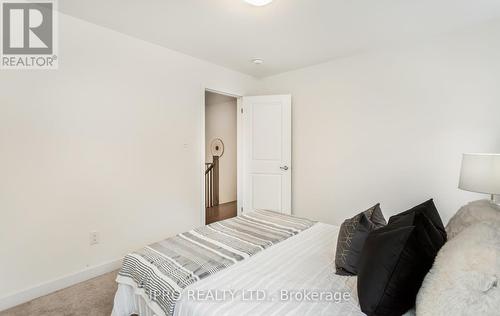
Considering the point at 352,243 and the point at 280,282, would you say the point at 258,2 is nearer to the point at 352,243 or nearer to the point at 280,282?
the point at 352,243

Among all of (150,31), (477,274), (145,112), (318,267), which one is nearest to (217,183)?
(145,112)

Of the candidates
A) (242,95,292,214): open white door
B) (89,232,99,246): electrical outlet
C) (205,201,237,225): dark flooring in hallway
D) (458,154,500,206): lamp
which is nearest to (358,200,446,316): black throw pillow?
(458,154,500,206): lamp

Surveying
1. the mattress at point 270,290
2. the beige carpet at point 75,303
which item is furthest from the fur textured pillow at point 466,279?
the beige carpet at point 75,303

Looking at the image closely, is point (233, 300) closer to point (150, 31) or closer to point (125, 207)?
point (125, 207)

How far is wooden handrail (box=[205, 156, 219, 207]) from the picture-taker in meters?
5.10

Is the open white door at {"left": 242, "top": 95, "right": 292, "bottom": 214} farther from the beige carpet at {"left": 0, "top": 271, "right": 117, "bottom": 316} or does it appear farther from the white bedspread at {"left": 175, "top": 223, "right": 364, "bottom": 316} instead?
the beige carpet at {"left": 0, "top": 271, "right": 117, "bottom": 316}

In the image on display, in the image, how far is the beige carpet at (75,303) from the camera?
185 cm

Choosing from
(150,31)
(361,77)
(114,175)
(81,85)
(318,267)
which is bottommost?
(318,267)

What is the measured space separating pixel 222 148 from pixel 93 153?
3266mm

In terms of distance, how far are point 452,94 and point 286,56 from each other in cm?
188

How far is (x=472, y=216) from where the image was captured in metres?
1.39

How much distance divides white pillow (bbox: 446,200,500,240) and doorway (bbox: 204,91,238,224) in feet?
13.4

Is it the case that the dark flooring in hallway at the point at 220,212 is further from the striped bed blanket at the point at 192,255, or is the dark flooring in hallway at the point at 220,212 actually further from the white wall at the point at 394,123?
the striped bed blanket at the point at 192,255

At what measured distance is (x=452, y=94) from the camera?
2594 mm
